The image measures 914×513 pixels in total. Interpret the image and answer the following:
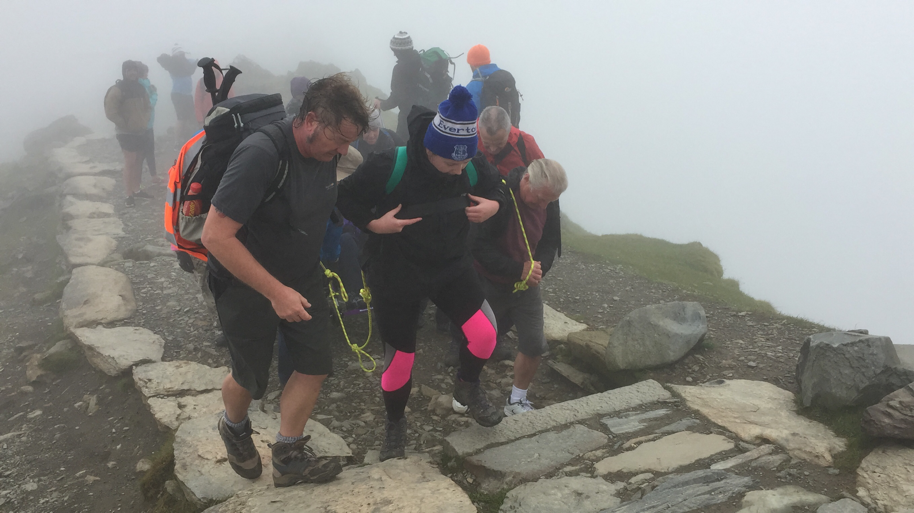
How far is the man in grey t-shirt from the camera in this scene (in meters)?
2.83

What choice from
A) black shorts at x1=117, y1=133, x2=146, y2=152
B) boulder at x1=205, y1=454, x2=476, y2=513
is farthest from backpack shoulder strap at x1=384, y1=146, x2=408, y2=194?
black shorts at x1=117, y1=133, x2=146, y2=152

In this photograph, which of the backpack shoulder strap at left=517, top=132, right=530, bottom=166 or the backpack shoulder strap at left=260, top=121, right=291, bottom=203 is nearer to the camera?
the backpack shoulder strap at left=260, top=121, right=291, bottom=203

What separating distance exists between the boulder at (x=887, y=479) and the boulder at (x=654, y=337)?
2222mm

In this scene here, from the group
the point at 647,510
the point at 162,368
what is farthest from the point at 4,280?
the point at 647,510

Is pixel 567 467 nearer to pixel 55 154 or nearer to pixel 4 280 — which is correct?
pixel 4 280

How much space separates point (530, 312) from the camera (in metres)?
5.16

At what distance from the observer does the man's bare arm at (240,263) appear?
2789 mm

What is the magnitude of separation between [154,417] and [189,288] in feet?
12.0

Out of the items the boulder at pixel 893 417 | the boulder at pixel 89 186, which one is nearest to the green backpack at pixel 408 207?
the boulder at pixel 893 417

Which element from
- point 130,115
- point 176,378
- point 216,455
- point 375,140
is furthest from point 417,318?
point 130,115

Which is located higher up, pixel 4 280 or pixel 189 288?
pixel 189 288

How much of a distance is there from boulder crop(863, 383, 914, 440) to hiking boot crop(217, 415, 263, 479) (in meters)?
4.35

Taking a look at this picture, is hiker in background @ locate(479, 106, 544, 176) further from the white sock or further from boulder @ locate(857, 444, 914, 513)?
boulder @ locate(857, 444, 914, 513)

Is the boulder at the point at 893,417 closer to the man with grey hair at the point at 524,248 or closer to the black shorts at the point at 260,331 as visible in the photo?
the man with grey hair at the point at 524,248
